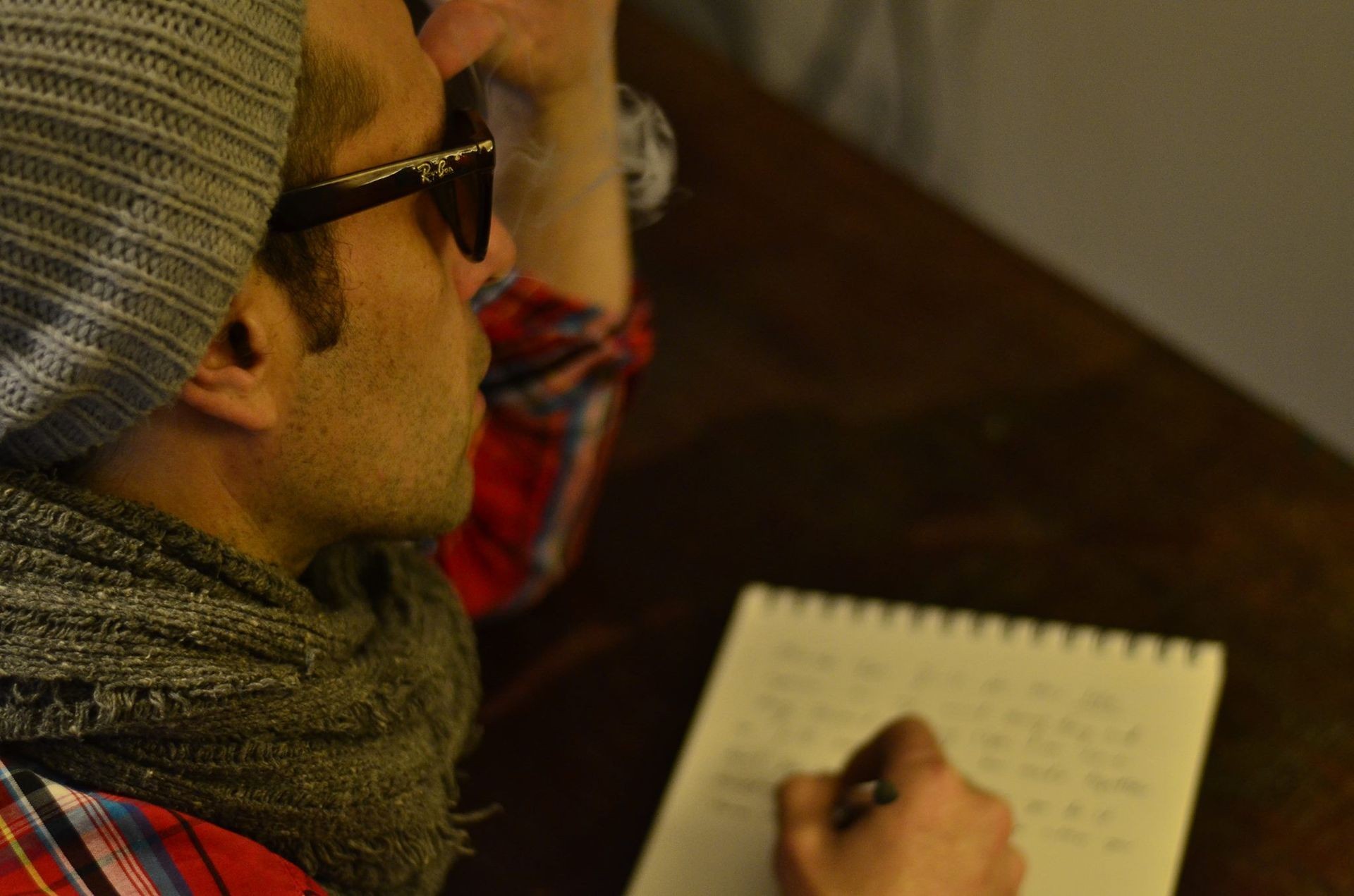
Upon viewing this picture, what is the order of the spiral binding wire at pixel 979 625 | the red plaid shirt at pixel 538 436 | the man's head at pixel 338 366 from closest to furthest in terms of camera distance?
the man's head at pixel 338 366 → the spiral binding wire at pixel 979 625 → the red plaid shirt at pixel 538 436

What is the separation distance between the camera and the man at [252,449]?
0.57 m

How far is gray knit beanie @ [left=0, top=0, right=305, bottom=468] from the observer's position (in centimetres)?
55

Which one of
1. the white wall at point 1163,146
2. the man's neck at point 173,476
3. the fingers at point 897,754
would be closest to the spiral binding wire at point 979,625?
the fingers at point 897,754

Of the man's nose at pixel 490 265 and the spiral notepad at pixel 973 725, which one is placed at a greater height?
the man's nose at pixel 490 265

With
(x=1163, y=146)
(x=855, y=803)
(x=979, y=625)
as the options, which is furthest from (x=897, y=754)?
(x=1163, y=146)

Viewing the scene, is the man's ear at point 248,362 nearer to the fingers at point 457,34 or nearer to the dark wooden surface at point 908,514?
the fingers at point 457,34

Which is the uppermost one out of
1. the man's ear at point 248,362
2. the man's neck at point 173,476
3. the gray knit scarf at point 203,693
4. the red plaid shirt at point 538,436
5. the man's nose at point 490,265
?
the man's ear at point 248,362

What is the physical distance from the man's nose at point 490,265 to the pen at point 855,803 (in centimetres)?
35

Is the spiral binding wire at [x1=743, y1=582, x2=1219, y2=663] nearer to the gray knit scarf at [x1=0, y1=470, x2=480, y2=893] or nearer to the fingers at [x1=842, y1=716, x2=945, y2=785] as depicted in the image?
the fingers at [x1=842, y1=716, x2=945, y2=785]

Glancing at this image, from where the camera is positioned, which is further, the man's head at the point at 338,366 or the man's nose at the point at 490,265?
the man's nose at the point at 490,265

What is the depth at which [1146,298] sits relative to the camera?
1.34 m

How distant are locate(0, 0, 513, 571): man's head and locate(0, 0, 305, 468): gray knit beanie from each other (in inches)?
1.0

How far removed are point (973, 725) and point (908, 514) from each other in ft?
0.60

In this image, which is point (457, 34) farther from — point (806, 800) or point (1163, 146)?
point (1163, 146)
